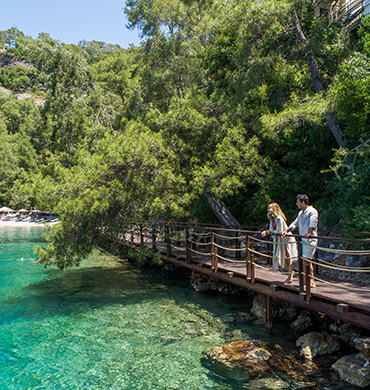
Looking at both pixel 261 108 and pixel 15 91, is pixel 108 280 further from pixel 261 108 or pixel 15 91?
pixel 15 91

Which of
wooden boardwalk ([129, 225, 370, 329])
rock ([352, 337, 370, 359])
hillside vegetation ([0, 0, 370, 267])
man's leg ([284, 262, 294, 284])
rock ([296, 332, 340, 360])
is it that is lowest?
rock ([296, 332, 340, 360])

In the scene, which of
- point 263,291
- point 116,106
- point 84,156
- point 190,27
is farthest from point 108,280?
point 190,27

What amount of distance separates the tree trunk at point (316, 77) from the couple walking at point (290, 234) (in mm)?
A: 5212

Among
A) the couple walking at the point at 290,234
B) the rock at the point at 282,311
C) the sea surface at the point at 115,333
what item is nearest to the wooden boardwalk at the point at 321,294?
the couple walking at the point at 290,234

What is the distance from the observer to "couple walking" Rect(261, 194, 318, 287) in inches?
267

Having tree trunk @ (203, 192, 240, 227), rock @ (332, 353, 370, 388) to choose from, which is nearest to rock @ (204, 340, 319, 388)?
rock @ (332, 353, 370, 388)

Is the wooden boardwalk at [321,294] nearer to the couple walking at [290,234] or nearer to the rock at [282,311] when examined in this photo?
the couple walking at [290,234]

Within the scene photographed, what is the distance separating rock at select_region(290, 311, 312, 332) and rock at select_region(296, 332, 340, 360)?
39.3 inches

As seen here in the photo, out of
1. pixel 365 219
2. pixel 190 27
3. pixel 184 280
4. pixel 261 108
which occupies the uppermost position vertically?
pixel 190 27

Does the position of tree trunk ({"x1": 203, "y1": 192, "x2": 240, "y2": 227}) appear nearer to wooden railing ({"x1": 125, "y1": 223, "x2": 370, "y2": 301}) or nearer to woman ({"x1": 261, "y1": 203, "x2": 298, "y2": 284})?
wooden railing ({"x1": 125, "y1": 223, "x2": 370, "y2": 301})

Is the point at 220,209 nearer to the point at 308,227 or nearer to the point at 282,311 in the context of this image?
the point at 282,311

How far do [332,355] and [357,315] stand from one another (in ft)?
4.90

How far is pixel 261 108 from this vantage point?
13797 millimetres

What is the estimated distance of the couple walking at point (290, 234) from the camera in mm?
6773
